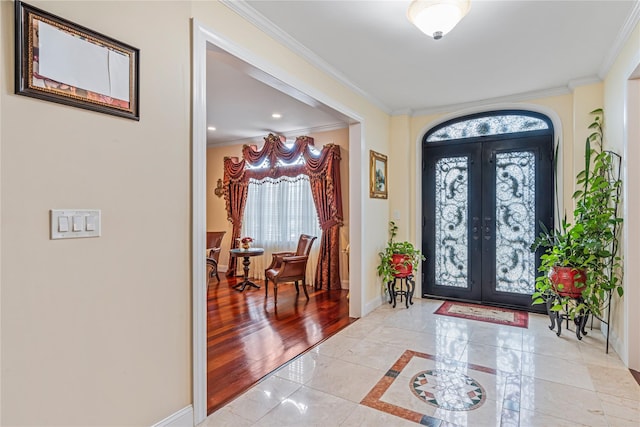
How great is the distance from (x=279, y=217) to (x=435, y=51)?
12.9ft

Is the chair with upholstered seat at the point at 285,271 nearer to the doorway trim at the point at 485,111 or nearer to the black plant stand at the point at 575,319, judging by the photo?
the doorway trim at the point at 485,111

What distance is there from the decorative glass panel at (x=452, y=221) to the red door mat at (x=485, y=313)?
0.34 m

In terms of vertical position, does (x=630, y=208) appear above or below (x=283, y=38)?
below

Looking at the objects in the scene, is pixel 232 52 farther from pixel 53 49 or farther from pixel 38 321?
pixel 38 321

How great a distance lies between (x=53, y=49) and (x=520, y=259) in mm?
4715

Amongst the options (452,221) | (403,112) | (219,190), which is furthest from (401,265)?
(219,190)

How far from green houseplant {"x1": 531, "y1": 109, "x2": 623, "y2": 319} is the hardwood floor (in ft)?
6.99

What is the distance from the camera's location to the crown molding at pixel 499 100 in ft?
12.5

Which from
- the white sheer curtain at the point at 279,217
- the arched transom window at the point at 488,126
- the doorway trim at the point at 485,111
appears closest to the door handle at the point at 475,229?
the doorway trim at the point at 485,111

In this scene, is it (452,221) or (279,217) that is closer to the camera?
(452,221)

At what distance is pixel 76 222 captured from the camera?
1.44m

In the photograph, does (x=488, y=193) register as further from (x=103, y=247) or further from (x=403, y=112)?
(x=103, y=247)

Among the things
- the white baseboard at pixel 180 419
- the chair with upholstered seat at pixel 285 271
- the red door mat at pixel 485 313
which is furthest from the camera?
the chair with upholstered seat at pixel 285 271

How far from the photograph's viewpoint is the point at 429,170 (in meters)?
4.72
